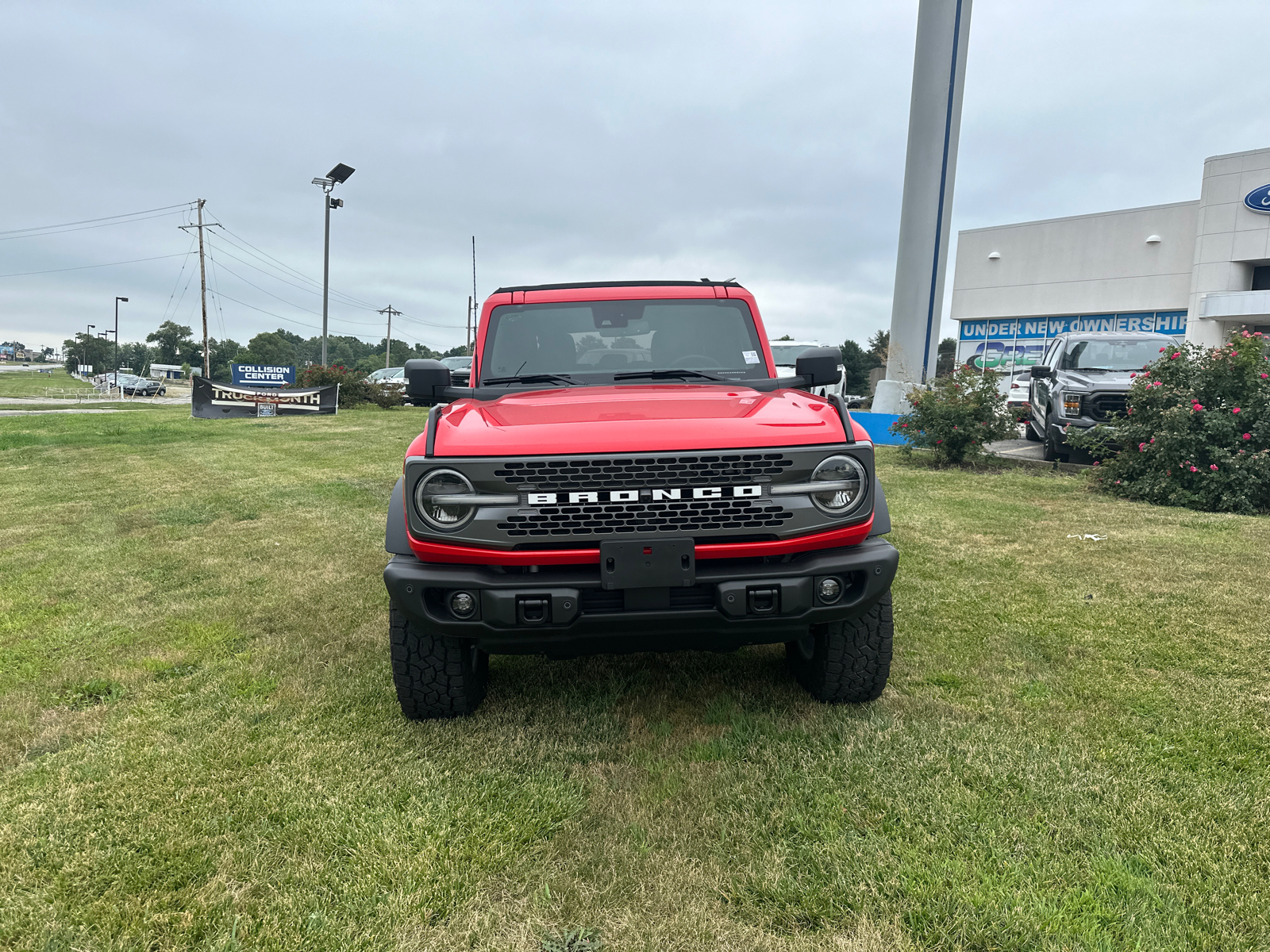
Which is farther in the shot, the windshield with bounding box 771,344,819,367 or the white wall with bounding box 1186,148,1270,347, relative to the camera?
the white wall with bounding box 1186,148,1270,347

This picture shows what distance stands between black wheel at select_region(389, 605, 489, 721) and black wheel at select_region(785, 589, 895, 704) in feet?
4.40

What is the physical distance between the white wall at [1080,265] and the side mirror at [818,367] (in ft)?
129

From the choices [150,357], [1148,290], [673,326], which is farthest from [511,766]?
[150,357]

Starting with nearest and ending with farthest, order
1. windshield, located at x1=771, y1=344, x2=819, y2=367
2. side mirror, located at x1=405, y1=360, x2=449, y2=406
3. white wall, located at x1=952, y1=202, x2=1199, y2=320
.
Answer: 1. side mirror, located at x1=405, y1=360, x2=449, y2=406
2. windshield, located at x1=771, y1=344, x2=819, y2=367
3. white wall, located at x1=952, y1=202, x2=1199, y2=320

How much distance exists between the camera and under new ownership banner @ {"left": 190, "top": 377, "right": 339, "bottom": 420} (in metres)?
21.3

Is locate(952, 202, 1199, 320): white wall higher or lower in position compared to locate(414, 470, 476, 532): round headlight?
higher

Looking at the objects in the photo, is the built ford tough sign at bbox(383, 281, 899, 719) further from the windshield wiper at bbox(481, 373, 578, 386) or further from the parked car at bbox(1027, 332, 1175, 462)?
the parked car at bbox(1027, 332, 1175, 462)

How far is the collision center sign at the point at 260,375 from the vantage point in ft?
75.0

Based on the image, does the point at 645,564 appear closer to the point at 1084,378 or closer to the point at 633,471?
the point at 633,471

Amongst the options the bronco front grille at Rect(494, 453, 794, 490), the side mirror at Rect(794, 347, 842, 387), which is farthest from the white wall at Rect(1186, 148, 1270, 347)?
the bronco front grille at Rect(494, 453, 794, 490)

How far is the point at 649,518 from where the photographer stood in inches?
109

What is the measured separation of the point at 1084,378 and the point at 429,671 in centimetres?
1031

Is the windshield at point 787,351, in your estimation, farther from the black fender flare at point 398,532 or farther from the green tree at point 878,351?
the green tree at point 878,351

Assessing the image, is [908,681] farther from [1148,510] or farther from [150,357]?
[150,357]
